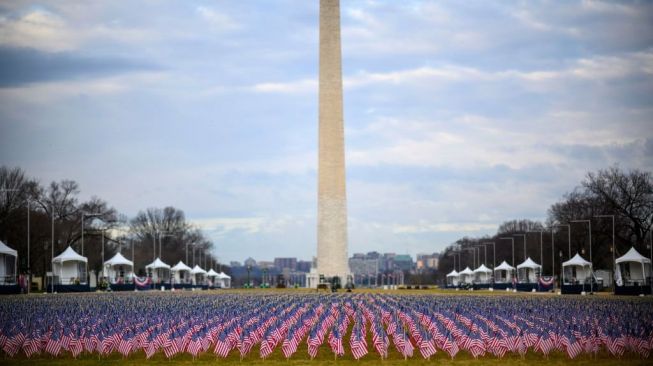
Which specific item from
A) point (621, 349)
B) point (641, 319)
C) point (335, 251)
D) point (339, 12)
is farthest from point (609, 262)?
point (621, 349)

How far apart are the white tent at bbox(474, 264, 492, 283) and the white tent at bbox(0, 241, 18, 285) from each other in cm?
5381

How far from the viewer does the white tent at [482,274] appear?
104875 mm

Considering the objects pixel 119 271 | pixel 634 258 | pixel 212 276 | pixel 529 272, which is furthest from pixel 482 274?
pixel 634 258

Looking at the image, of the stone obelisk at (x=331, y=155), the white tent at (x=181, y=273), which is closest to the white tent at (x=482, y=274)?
the stone obelisk at (x=331, y=155)

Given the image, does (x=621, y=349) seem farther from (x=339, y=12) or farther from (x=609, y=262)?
(x=609, y=262)

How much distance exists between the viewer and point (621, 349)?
26.6 metres

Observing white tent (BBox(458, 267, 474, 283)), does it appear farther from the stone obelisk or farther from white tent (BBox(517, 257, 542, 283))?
the stone obelisk

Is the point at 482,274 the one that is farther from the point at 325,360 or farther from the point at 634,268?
the point at 325,360

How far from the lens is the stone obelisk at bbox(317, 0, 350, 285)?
278 ft

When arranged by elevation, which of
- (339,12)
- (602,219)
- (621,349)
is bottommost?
(621,349)

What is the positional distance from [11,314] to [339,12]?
55.0 m

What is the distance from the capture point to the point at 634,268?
67.3 meters

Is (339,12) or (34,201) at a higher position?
(339,12)

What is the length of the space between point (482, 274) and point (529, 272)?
17684 mm
